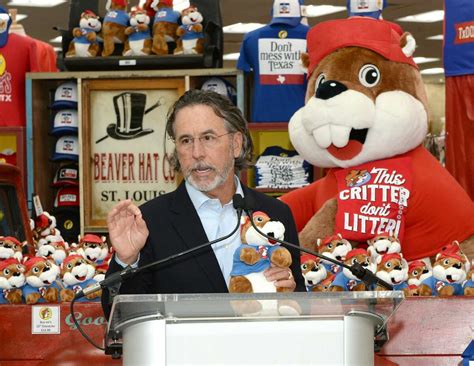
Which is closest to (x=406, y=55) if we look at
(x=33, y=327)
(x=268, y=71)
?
(x=268, y=71)

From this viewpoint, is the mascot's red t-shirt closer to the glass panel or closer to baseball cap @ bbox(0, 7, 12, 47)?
the glass panel

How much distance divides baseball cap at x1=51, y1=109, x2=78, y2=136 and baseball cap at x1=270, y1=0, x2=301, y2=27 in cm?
134

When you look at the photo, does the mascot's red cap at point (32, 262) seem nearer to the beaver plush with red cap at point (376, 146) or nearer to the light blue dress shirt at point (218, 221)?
the light blue dress shirt at point (218, 221)

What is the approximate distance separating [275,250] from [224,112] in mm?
408

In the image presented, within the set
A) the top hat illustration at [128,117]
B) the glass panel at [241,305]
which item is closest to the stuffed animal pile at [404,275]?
the glass panel at [241,305]

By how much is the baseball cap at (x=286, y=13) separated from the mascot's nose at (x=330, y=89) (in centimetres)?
176

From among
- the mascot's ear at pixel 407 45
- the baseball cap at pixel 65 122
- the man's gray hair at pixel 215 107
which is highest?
the mascot's ear at pixel 407 45

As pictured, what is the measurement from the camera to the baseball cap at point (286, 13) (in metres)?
5.91

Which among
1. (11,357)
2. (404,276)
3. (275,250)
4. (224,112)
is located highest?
(224,112)

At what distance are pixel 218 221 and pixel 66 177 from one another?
360 cm

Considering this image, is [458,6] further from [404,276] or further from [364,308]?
[364,308]

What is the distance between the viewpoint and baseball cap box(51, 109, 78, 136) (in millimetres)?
6102

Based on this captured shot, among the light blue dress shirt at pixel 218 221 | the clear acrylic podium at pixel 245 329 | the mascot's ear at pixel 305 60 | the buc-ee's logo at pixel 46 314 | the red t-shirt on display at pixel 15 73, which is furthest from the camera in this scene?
the red t-shirt on display at pixel 15 73

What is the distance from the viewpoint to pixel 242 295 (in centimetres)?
182
